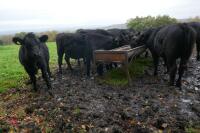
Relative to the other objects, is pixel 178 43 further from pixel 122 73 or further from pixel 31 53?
pixel 31 53

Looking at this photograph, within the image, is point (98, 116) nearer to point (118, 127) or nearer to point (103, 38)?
point (118, 127)

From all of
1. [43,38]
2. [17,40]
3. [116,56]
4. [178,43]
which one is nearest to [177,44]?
[178,43]

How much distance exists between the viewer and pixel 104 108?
8.20 meters

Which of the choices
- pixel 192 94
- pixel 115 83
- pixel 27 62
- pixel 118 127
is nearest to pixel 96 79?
pixel 115 83

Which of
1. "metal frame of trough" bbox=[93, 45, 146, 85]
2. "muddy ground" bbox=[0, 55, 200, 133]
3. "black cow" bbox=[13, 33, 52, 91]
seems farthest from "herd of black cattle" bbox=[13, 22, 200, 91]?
"metal frame of trough" bbox=[93, 45, 146, 85]

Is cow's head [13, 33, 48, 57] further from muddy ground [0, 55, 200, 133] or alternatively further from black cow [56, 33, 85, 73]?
black cow [56, 33, 85, 73]

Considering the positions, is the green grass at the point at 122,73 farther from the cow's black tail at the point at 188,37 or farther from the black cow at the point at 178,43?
the cow's black tail at the point at 188,37

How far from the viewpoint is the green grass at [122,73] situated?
11065 millimetres

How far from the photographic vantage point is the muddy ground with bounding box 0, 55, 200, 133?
7094mm

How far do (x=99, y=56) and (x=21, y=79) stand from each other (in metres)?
4.17

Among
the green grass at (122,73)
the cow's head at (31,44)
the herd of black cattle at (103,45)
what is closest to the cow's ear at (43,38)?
the herd of black cattle at (103,45)

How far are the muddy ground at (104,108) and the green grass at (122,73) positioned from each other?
1.43 feet

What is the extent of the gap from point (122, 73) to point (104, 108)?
4083 millimetres

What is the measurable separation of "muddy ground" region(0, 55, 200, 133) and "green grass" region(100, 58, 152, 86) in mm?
436
